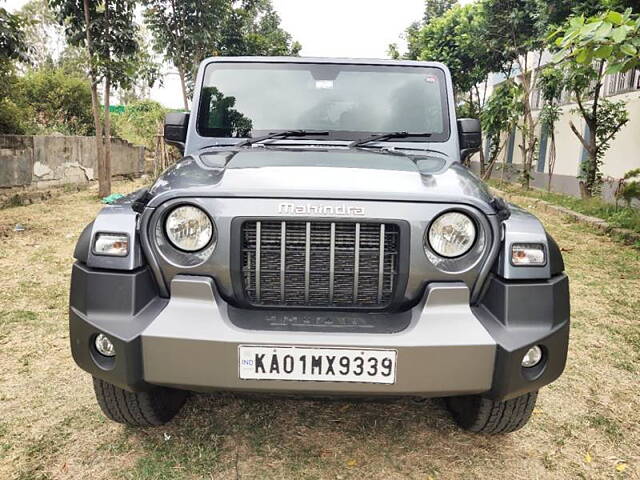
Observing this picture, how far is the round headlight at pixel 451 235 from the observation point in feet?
7.13

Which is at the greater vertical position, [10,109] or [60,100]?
[60,100]

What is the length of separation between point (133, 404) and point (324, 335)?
3.25ft

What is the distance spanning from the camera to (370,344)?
2.02 m

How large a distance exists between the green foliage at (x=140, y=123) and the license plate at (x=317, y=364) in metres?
18.9

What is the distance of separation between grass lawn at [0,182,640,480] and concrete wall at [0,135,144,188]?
724cm

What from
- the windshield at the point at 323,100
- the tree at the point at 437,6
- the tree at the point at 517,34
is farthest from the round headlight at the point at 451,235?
the tree at the point at 437,6

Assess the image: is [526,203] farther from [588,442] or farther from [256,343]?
[256,343]

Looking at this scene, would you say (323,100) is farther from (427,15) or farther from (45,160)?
(427,15)

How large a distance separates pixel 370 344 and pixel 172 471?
3.42 ft

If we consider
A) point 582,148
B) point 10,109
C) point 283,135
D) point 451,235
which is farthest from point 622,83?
point 451,235

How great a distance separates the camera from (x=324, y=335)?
2.06 meters

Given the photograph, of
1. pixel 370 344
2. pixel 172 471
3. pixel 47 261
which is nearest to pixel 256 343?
pixel 370 344

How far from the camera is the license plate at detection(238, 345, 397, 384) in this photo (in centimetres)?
203

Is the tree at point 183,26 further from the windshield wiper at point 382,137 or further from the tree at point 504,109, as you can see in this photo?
the windshield wiper at point 382,137
